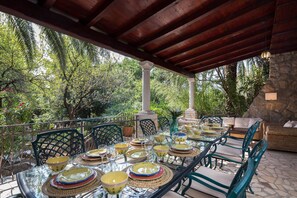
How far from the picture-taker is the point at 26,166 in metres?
4.62

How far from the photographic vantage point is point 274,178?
285 cm

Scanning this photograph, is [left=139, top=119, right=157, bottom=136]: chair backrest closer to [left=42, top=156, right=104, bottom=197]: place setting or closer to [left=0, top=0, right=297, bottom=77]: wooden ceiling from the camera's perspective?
[left=0, top=0, right=297, bottom=77]: wooden ceiling

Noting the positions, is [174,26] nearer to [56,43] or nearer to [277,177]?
[277,177]

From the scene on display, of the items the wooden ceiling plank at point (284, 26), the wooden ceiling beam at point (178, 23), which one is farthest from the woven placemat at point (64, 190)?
the wooden ceiling plank at point (284, 26)

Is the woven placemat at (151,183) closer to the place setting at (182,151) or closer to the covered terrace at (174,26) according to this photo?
the place setting at (182,151)

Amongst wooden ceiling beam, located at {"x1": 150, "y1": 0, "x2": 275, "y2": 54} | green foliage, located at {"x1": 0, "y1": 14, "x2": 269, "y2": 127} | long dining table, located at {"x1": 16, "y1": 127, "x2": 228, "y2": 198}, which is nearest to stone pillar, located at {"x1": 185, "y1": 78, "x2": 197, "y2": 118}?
green foliage, located at {"x1": 0, "y1": 14, "x2": 269, "y2": 127}

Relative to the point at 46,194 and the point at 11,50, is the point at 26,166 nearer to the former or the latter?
the point at 11,50

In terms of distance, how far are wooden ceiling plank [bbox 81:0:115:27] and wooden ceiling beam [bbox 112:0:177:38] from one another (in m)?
0.58

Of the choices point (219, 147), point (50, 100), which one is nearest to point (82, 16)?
point (219, 147)

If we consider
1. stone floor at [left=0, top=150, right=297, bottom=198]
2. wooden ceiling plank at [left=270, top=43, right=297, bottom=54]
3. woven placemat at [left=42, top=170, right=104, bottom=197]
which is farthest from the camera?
wooden ceiling plank at [left=270, top=43, right=297, bottom=54]

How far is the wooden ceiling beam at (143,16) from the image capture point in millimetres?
2563

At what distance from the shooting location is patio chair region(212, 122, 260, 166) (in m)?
2.42

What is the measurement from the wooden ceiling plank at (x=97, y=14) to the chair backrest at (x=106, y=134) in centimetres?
171

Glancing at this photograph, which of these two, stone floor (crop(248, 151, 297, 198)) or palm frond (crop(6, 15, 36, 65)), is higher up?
palm frond (crop(6, 15, 36, 65))
